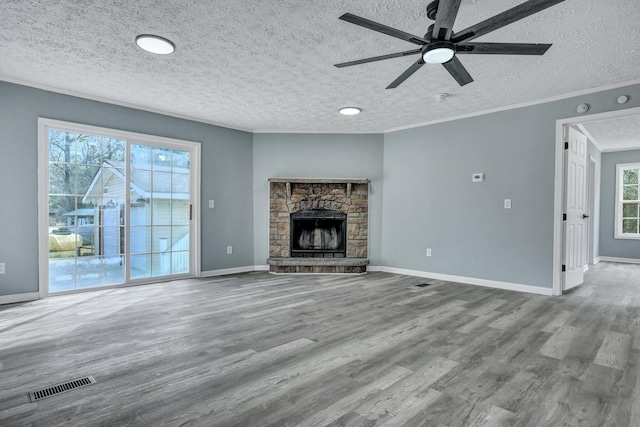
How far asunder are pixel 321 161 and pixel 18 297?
14.1 feet

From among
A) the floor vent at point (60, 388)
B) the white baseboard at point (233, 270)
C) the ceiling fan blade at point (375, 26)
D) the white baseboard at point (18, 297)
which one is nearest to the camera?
the floor vent at point (60, 388)

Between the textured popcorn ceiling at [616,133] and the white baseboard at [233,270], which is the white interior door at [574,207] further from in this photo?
the white baseboard at [233,270]

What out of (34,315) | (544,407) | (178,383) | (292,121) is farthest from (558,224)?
(34,315)

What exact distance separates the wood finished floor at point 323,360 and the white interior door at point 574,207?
532 mm

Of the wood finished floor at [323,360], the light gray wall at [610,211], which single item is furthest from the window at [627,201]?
the wood finished floor at [323,360]

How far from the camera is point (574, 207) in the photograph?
4.39m

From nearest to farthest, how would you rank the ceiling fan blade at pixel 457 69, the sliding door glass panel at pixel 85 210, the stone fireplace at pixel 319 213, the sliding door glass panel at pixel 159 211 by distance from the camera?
the ceiling fan blade at pixel 457 69, the sliding door glass panel at pixel 85 210, the sliding door glass panel at pixel 159 211, the stone fireplace at pixel 319 213

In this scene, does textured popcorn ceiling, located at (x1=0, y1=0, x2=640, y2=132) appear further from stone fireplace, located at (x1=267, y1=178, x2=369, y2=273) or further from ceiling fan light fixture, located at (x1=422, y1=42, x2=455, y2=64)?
stone fireplace, located at (x1=267, y1=178, x2=369, y2=273)

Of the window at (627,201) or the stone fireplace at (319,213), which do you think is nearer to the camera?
the stone fireplace at (319,213)

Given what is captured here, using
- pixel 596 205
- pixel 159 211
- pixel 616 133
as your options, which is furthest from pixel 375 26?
pixel 596 205

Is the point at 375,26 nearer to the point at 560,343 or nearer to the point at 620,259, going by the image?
the point at 560,343

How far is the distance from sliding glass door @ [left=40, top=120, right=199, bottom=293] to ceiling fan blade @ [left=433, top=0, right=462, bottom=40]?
13.1 feet

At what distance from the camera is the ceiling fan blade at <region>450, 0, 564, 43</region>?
175 cm

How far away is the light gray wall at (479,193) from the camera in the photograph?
415 centimetres
